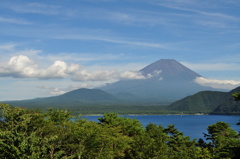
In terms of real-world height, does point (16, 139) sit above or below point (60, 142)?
above

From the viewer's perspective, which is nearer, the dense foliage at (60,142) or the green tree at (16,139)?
the green tree at (16,139)

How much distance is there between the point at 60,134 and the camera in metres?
33.0

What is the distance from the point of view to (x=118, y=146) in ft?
122

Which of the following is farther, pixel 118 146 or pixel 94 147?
pixel 118 146

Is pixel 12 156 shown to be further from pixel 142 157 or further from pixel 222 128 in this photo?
pixel 222 128

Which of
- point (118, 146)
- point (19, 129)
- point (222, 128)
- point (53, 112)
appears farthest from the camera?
point (222, 128)

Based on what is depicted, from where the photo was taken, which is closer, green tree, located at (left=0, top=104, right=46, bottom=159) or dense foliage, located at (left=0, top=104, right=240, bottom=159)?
green tree, located at (left=0, top=104, right=46, bottom=159)

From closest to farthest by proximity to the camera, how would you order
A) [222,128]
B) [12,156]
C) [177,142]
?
[12,156]
[177,142]
[222,128]

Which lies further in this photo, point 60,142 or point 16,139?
point 60,142

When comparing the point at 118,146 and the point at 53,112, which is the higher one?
the point at 53,112

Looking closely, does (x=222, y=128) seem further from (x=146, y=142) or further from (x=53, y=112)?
(x=53, y=112)

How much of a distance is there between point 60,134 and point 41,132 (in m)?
2.22

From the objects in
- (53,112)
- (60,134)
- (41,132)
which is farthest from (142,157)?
(53,112)

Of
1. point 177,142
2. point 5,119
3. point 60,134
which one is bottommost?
point 177,142
